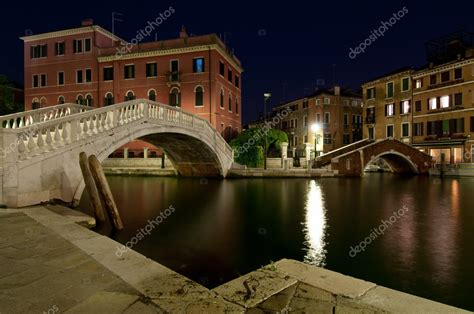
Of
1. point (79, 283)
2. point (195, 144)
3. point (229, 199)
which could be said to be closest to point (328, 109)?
point (195, 144)

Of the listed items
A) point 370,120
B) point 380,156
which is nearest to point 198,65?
point 380,156

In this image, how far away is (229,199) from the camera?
1299 centimetres

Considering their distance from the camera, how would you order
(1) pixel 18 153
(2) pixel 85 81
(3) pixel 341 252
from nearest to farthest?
(3) pixel 341 252 → (1) pixel 18 153 → (2) pixel 85 81

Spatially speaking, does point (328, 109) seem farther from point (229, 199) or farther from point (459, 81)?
point (229, 199)

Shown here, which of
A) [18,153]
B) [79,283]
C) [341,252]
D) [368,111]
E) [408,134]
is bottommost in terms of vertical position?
[341,252]

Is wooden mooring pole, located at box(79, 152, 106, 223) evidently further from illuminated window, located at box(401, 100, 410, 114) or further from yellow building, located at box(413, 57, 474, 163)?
illuminated window, located at box(401, 100, 410, 114)

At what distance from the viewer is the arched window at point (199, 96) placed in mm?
25688

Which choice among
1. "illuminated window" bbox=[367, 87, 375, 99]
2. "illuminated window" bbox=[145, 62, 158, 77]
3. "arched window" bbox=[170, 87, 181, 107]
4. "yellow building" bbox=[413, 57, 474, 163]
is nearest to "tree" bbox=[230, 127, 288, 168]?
"arched window" bbox=[170, 87, 181, 107]

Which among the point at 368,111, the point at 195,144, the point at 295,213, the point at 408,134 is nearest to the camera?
the point at 295,213

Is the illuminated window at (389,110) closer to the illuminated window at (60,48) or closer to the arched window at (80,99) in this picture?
the arched window at (80,99)

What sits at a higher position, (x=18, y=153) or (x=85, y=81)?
(x=85, y=81)

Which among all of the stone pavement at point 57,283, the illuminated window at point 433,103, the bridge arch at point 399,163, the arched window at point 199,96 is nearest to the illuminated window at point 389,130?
the illuminated window at point 433,103

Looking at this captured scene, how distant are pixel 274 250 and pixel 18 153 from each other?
585 centimetres

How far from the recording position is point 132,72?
2739cm
